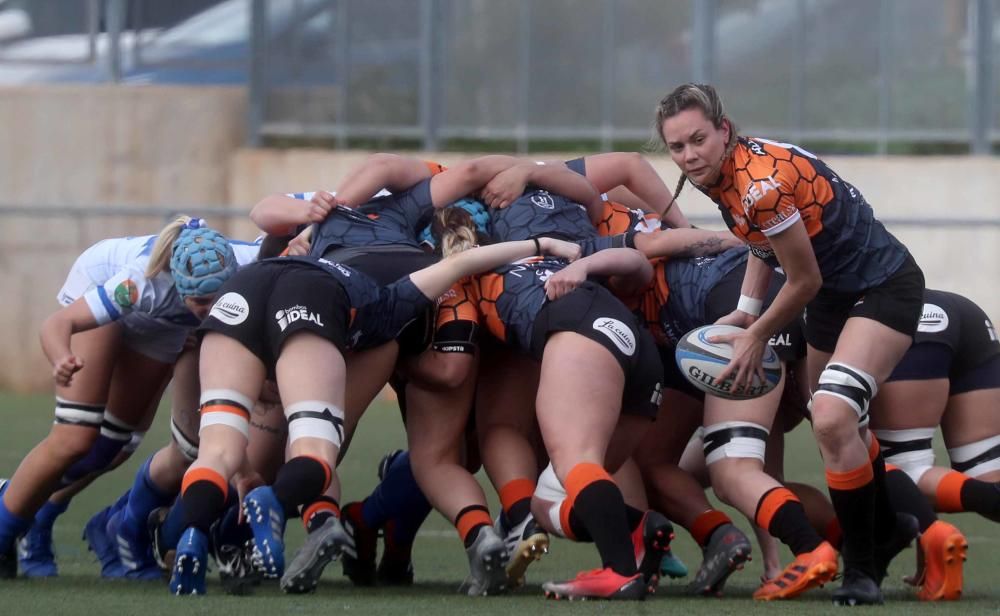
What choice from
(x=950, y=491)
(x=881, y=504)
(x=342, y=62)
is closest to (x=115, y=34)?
(x=342, y=62)

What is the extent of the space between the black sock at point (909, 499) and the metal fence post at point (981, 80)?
8043 millimetres

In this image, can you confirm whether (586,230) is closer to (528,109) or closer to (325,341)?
(325,341)

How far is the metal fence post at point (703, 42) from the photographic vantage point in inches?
499

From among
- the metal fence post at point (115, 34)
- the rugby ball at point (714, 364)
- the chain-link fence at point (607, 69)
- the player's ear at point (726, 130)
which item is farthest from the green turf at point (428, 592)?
the metal fence post at point (115, 34)

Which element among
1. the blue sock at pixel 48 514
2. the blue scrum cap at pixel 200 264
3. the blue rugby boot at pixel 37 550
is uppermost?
the blue scrum cap at pixel 200 264

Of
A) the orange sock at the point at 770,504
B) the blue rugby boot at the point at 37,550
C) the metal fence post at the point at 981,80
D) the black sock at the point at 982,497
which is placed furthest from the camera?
the metal fence post at the point at 981,80

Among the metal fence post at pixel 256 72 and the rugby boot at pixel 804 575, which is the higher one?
the metal fence post at pixel 256 72

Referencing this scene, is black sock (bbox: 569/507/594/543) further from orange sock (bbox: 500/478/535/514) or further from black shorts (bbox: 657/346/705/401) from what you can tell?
black shorts (bbox: 657/346/705/401)

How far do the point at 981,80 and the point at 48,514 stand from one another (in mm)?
9135

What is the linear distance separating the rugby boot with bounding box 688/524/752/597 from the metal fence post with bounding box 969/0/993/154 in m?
8.37

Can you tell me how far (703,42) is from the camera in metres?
12.7

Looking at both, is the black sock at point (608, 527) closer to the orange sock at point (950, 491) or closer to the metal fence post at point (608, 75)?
the orange sock at point (950, 491)

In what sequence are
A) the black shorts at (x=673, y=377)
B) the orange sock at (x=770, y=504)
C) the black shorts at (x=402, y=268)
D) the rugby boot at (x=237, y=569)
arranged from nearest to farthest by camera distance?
the rugby boot at (x=237, y=569) → the orange sock at (x=770, y=504) → the black shorts at (x=402, y=268) → the black shorts at (x=673, y=377)

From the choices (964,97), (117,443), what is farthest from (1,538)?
(964,97)
